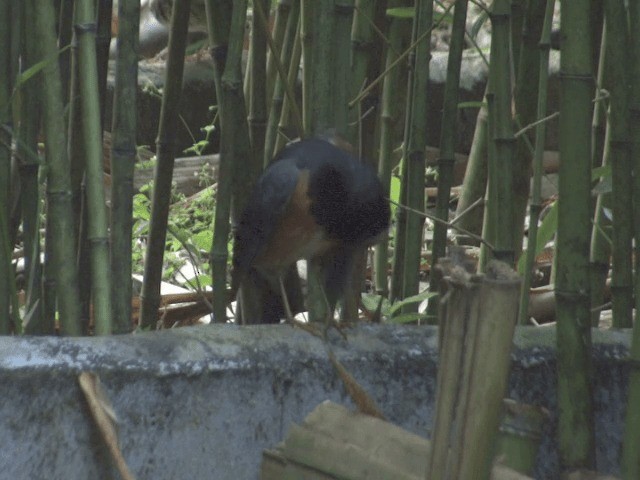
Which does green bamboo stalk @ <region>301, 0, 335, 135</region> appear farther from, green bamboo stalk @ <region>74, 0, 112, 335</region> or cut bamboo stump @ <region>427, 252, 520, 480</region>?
cut bamboo stump @ <region>427, 252, 520, 480</region>

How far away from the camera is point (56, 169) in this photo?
4.82 ft

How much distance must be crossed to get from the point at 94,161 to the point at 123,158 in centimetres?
13

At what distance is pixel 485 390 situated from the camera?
2.59 ft

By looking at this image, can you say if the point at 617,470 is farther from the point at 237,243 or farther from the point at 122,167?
the point at 237,243

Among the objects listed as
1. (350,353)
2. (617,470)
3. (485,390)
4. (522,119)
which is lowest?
(617,470)

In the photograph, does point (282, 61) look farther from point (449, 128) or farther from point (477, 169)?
point (477, 169)

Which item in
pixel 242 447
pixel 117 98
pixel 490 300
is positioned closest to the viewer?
pixel 490 300

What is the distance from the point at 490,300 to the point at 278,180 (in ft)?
4.42

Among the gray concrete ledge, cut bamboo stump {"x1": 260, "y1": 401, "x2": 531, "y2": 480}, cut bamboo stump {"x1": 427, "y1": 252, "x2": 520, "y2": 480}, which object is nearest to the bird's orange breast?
the gray concrete ledge

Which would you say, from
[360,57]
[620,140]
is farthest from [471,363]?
[360,57]

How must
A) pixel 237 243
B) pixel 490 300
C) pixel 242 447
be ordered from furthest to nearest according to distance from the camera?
1. pixel 237 243
2. pixel 242 447
3. pixel 490 300

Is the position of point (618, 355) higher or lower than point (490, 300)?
lower

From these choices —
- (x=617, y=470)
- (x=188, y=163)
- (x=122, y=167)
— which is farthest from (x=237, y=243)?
(x=188, y=163)

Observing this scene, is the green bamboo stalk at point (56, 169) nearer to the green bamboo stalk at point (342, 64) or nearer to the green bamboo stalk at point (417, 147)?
the green bamboo stalk at point (342, 64)
